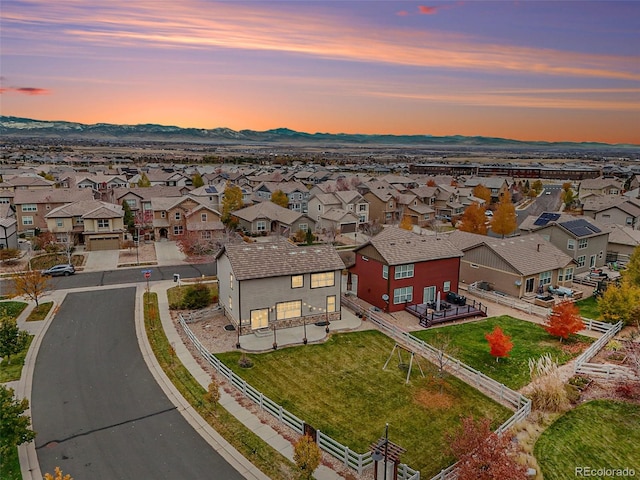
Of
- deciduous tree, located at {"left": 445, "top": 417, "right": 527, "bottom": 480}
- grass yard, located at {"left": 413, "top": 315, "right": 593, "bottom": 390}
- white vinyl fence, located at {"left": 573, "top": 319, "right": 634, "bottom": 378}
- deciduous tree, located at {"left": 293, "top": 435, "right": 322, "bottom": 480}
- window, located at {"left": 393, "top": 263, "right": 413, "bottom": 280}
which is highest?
window, located at {"left": 393, "top": 263, "right": 413, "bottom": 280}

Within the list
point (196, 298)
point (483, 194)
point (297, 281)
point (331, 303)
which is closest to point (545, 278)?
point (331, 303)

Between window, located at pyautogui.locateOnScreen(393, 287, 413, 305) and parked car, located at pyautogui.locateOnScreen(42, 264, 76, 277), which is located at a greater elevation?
window, located at pyautogui.locateOnScreen(393, 287, 413, 305)

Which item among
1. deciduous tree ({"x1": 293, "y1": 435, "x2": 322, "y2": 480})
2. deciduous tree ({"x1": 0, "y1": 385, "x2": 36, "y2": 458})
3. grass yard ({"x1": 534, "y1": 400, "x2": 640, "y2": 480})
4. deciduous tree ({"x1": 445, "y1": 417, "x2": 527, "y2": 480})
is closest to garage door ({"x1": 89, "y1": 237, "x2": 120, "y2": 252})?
deciduous tree ({"x1": 0, "y1": 385, "x2": 36, "y2": 458})

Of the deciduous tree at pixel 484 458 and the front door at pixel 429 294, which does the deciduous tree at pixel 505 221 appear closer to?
the front door at pixel 429 294

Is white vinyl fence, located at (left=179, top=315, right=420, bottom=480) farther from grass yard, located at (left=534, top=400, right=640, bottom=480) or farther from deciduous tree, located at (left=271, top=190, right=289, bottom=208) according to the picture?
deciduous tree, located at (left=271, top=190, right=289, bottom=208)

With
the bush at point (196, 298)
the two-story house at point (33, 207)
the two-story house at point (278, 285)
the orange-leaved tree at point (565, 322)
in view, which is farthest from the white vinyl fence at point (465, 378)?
the two-story house at point (33, 207)

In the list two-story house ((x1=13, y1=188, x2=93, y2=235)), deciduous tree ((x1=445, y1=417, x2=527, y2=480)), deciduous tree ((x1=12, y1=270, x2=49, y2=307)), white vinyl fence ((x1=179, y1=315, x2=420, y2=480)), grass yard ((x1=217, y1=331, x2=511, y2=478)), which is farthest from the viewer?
two-story house ((x1=13, y1=188, x2=93, y2=235))
